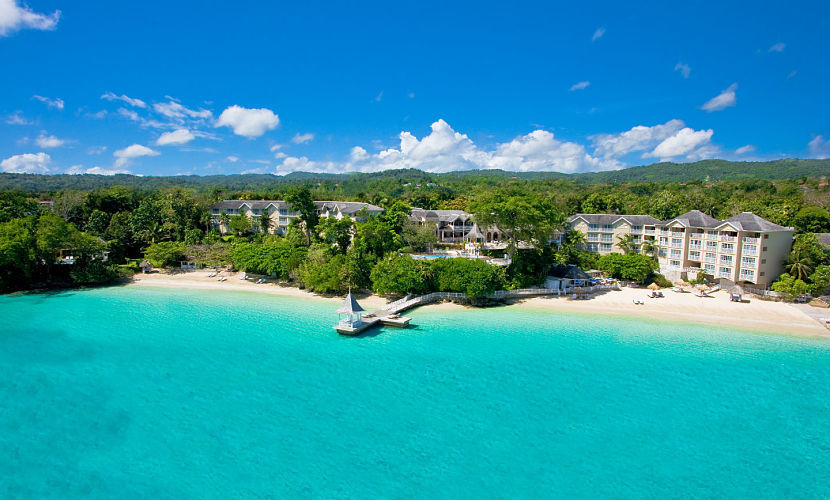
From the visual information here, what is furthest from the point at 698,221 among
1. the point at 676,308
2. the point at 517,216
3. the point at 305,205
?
the point at 305,205

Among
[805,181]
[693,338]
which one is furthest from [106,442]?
[805,181]

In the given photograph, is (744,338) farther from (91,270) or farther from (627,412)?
(91,270)

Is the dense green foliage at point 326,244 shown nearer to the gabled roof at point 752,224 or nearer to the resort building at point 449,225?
the gabled roof at point 752,224

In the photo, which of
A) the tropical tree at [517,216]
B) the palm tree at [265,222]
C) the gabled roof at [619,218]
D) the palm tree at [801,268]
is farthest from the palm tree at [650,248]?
the palm tree at [265,222]

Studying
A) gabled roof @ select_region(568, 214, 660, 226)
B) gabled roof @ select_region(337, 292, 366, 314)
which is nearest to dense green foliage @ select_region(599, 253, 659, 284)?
gabled roof @ select_region(568, 214, 660, 226)

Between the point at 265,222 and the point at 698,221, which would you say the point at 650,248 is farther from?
the point at 265,222

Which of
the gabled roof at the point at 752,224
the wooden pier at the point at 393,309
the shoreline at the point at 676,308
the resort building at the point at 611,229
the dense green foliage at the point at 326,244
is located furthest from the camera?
the resort building at the point at 611,229

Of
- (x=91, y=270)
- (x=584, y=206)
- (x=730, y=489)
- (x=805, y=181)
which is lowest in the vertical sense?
(x=730, y=489)
